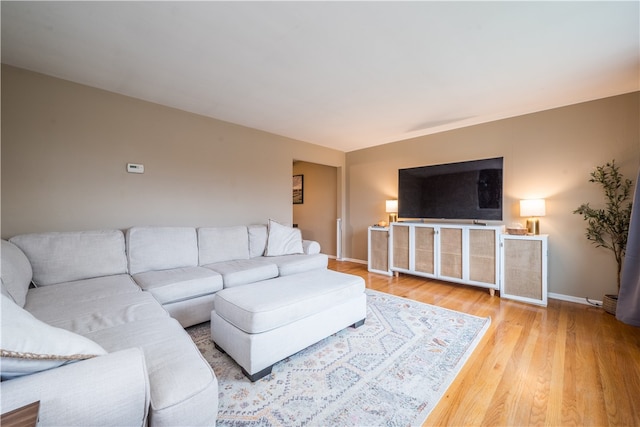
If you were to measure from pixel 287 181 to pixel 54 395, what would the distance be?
3667 millimetres

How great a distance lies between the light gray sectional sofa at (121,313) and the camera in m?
0.70

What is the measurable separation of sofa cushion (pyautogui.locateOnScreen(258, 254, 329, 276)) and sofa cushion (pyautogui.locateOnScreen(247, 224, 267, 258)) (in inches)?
10.3

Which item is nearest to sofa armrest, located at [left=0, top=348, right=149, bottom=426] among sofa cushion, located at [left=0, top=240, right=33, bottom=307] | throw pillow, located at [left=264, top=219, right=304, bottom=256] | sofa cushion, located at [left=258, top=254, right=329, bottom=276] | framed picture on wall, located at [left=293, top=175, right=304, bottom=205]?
sofa cushion, located at [left=0, top=240, right=33, bottom=307]

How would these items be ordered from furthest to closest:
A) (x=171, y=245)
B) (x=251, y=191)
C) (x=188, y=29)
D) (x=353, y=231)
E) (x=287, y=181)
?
1. (x=353, y=231)
2. (x=287, y=181)
3. (x=251, y=191)
4. (x=171, y=245)
5. (x=188, y=29)

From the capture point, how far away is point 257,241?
335 centimetres

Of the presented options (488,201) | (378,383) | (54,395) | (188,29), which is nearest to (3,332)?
(54,395)

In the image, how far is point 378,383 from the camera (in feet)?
5.14

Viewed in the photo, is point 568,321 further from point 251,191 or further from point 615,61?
point 251,191

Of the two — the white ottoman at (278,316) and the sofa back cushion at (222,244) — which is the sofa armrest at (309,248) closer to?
the sofa back cushion at (222,244)

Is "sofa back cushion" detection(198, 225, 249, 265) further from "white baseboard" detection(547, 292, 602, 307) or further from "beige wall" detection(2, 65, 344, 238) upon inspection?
"white baseboard" detection(547, 292, 602, 307)

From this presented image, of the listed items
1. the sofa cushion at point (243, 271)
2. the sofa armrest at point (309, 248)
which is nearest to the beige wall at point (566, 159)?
the sofa armrest at point (309, 248)

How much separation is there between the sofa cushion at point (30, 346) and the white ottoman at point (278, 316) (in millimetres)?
869

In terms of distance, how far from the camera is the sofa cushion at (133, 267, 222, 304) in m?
2.06

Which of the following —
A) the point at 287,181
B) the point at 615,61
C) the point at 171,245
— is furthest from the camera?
the point at 287,181
